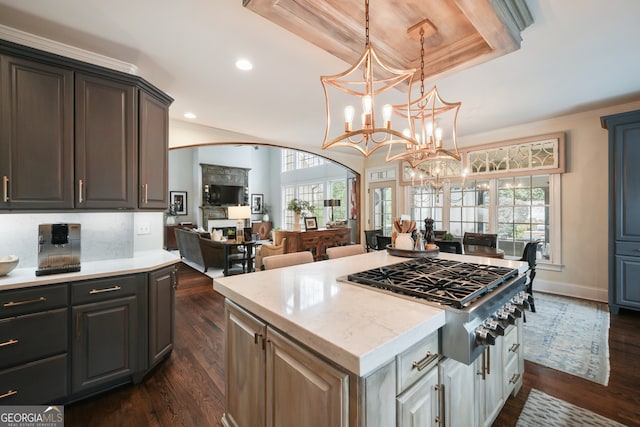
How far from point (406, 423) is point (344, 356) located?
443 mm

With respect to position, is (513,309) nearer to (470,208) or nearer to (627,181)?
(627,181)

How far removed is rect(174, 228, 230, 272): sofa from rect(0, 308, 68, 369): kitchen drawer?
359 cm

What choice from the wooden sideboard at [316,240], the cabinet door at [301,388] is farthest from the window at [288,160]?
the cabinet door at [301,388]

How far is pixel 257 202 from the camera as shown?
1230 cm

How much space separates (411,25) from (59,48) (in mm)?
2915

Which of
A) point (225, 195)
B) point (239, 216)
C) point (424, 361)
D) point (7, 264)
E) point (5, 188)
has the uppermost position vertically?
point (225, 195)

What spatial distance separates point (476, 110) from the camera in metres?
3.97

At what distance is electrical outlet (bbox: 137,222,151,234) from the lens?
2.69 m

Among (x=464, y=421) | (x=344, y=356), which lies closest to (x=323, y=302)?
(x=344, y=356)

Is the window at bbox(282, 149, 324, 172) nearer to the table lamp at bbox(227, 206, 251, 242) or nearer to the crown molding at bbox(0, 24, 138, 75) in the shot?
the table lamp at bbox(227, 206, 251, 242)

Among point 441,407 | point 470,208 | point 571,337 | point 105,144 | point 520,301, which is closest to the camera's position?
point 441,407

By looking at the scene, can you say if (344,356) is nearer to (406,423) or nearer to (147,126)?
(406,423)

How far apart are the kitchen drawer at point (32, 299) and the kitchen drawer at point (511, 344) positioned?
290cm

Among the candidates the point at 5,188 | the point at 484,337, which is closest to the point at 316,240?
the point at 5,188
